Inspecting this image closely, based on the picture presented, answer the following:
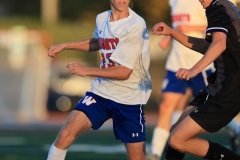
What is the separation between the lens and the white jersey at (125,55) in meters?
7.00

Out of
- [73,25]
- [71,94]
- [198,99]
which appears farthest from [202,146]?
[73,25]

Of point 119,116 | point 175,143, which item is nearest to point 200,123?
point 175,143

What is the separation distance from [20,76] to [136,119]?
1407 centimetres

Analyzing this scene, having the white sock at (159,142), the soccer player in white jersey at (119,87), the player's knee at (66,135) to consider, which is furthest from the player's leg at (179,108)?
the player's knee at (66,135)

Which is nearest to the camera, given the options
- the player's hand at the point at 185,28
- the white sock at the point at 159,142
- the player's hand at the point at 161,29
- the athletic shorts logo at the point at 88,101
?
the player's hand at the point at 161,29

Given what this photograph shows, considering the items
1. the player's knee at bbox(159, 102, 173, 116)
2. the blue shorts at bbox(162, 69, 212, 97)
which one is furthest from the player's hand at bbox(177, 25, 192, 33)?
the player's knee at bbox(159, 102, 173, 116)

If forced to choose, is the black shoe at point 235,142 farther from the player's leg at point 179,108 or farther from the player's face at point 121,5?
the player's face at point 121,5

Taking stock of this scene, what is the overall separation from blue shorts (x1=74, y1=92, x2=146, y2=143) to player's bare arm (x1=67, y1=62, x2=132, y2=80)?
36 cm

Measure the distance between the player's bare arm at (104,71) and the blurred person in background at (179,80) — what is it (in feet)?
7.93

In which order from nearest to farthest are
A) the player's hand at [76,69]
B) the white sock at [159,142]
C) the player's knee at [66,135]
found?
the player's hand at [76,69] → the player's knee at [66,135] → the white sock at [159,142]

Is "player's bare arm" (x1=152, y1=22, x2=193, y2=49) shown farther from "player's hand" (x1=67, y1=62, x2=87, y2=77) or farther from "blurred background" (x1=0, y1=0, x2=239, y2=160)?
"blurred background" (x1=0, y1=0, x2=239, y2=160)

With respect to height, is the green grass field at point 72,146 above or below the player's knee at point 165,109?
below

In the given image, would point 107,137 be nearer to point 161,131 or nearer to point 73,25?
point 161,131

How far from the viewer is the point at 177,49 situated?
970 centimetres
